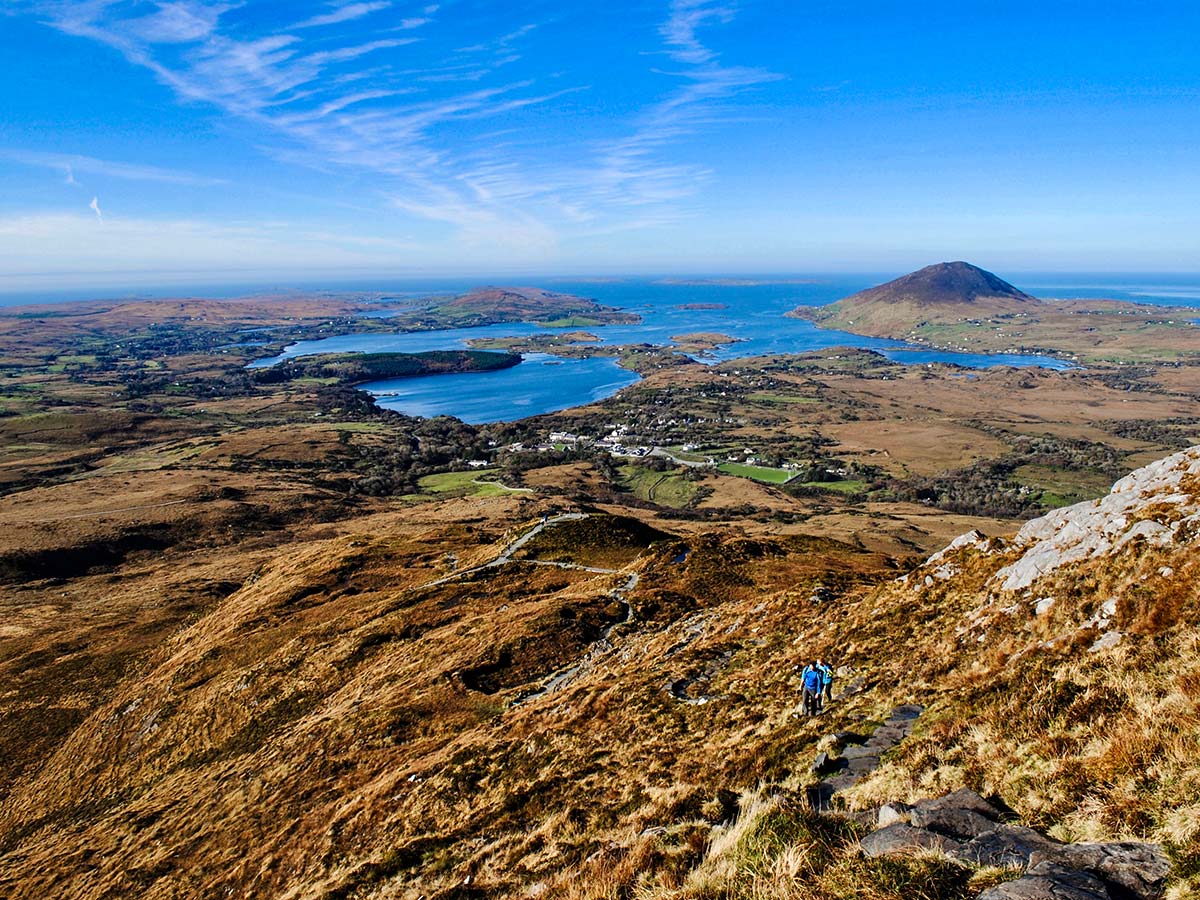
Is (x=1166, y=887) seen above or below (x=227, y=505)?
above

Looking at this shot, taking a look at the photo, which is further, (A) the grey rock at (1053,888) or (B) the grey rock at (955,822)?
(B) the grey rock at (955,822)

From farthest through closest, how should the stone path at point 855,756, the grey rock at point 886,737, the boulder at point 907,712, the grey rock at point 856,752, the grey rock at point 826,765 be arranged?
the boulder at point 907,712 → the grey rock at point 886,737 → the grey rock at point 856,752 → the grey rock at point 826,765 → the stone path at point 855,756

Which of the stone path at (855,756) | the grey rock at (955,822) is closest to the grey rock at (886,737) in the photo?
the stone path at (855,756)

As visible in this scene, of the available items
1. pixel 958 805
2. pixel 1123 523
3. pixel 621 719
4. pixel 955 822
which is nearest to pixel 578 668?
pixel 621 719

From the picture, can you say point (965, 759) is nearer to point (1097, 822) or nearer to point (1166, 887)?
point (1097, 822)

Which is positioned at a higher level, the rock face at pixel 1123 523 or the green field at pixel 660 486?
the rock face at pixel 1123 523

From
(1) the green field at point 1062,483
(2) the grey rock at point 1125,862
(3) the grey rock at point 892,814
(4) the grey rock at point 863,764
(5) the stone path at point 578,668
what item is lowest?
(1) the green field at point 1062,483

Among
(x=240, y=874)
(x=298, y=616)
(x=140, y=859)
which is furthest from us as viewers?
(x=298, y=616)

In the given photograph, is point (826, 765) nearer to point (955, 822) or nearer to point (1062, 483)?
point (955, 822)

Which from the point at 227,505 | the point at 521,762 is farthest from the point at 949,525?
the point at 227,505

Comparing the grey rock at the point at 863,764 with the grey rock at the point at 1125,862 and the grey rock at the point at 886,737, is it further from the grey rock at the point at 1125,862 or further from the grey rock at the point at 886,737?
the grey rock at the point at 1125,862
